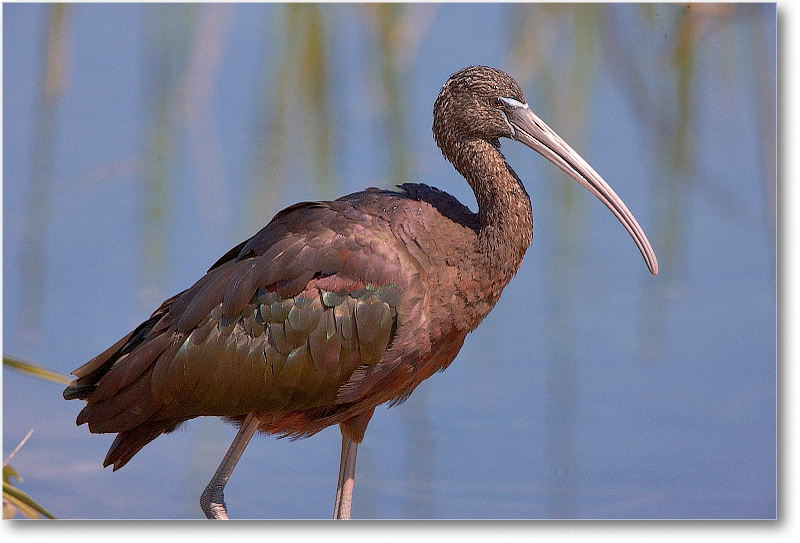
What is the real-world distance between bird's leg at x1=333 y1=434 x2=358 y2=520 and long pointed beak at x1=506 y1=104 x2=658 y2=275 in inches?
58.2

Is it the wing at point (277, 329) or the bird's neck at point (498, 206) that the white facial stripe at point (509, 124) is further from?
the wing at point (277, 329)

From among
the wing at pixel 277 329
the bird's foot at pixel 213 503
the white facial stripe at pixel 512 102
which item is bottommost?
the bird's foot at pixel 213 503

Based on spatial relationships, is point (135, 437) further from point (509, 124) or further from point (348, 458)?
point (509, 124)

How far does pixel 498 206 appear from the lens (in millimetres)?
4793

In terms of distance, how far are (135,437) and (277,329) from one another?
0.79 meters

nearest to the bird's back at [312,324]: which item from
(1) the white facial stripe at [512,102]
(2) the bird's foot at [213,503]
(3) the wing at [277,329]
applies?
(3) the wing at [277,329]

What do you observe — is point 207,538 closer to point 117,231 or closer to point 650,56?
point 117,231

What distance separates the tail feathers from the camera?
16.4 feet

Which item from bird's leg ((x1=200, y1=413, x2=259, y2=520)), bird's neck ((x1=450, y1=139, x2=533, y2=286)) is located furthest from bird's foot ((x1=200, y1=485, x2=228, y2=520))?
bird's neck ((x1=450, y1=139, x2=533, y2=286))

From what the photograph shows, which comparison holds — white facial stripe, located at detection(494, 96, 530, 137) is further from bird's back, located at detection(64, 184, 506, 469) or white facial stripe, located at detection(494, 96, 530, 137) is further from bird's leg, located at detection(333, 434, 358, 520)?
bird's leg, located at detection(333, 434, 358, 520)

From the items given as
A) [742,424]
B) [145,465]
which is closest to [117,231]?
Answer: [145,465]

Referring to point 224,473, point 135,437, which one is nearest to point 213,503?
point 224,473

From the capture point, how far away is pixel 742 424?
578cm

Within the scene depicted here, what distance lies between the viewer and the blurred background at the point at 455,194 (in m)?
5.83
